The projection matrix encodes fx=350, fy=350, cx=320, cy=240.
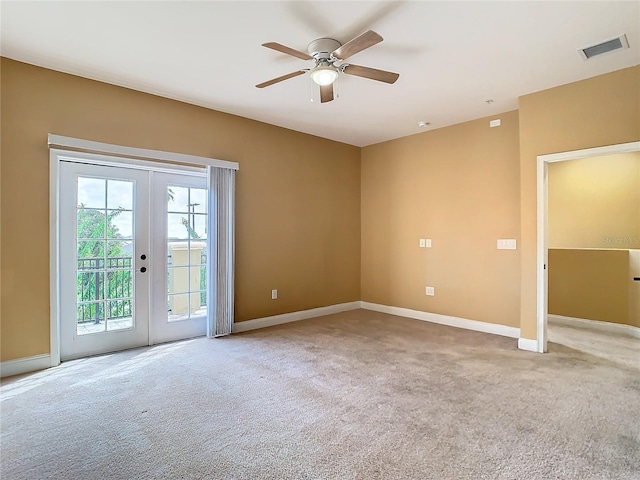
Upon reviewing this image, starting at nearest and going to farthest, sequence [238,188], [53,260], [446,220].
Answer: [53,260]
[238,188]
[446,220]

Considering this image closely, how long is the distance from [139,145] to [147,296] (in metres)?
1.72

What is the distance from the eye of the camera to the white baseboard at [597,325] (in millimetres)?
4562

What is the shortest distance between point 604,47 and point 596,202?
3485 millimetres

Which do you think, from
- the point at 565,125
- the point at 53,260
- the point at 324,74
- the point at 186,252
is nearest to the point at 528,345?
the point at 565,125

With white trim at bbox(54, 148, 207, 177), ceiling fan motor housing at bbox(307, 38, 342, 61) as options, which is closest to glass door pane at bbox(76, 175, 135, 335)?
white trim at bbox(54, 148, 207, 177)

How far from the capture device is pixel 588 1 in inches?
93.5

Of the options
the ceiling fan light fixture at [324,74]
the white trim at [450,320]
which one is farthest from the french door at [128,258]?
the white trim at [450,320]

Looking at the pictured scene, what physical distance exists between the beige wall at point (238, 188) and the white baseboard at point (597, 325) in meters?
3.11

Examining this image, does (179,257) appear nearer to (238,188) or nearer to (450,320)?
(238,188)

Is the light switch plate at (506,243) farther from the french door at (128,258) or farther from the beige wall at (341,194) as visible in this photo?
the french door at (128,258)

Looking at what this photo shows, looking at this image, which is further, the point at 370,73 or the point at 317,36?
the point at 370,73

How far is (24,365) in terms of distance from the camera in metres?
3.25

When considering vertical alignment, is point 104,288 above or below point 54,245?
below

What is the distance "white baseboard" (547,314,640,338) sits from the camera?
15.0 feet
